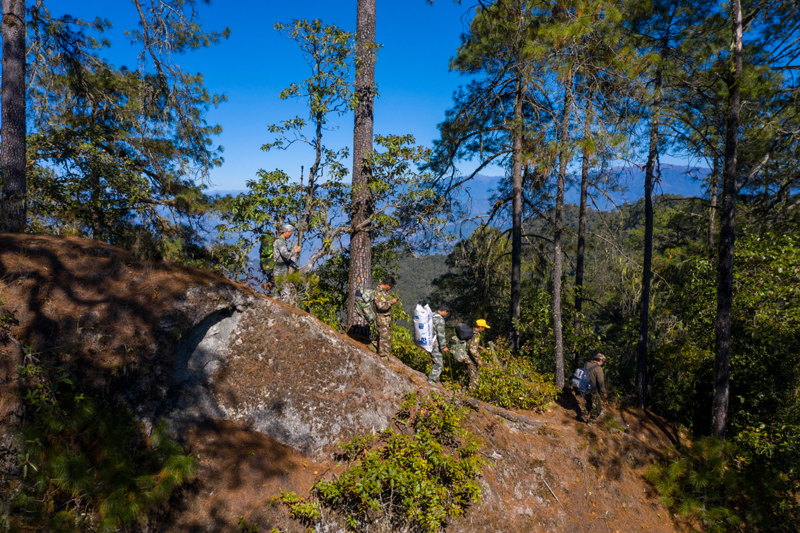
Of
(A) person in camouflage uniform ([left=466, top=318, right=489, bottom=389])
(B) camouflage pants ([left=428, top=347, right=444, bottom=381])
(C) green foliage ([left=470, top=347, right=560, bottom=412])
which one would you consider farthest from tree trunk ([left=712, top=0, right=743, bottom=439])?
(B) camouflage pants ([left=428, top=347, right=444, bottom=381])

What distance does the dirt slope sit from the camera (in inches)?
175

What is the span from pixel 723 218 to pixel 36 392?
1151cm

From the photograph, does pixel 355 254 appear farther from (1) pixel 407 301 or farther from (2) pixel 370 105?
(1) pixel 407 301

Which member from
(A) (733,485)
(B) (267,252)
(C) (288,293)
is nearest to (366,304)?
(C) (288,293)

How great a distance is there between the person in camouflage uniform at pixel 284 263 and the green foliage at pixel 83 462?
3233 mm

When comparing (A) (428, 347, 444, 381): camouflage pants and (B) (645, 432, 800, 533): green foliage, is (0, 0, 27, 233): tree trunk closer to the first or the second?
(A) (428, 347, 444, 381): camouflage pants

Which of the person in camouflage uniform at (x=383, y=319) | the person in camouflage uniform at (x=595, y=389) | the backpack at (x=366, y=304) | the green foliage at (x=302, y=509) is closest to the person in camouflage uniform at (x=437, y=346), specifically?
the person in camouflage uniform at (x=383, y=319)

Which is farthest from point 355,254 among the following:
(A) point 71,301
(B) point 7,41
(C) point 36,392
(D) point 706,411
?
(D) point 706,411

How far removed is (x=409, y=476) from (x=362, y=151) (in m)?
7.02

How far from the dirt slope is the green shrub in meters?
0.26

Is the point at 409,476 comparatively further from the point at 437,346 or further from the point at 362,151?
the point at 362,151

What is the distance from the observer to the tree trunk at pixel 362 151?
888 cm

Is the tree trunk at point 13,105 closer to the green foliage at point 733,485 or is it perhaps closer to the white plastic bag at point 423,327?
the white plastic bag at point 423,327

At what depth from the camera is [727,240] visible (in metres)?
7.72
